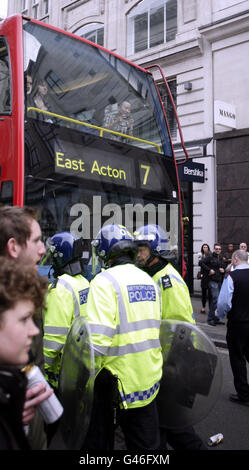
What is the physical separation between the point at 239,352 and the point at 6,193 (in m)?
3.16

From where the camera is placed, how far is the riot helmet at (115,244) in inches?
103

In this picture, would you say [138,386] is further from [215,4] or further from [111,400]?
[215,4]

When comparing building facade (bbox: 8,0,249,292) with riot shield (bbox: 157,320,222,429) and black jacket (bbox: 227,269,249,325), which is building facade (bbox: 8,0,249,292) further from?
riot shield (bbox: 157,320,222,429)

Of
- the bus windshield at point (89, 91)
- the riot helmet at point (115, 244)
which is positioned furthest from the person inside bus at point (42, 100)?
the riot helmet at point (115, 244)

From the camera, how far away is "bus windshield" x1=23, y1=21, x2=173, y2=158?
16.2 feet

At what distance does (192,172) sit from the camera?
1181 centimetres

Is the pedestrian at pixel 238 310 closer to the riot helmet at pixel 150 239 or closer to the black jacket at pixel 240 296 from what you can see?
the black jacket at pixel 240 296

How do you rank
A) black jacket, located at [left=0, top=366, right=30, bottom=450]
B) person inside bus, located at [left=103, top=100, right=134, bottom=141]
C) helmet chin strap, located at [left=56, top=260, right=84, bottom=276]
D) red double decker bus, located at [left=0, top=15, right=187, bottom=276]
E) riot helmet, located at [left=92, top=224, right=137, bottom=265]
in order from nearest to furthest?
black jacket, located at [left=0, top=366, right=30, bottom=450] → riot helmet, located at [left=92, top=224, right=137, bottom=265] → helmet chin strap, located at [left=56, top=260, right=84, bottom=276] → red double decker bus, located at [left=0, top=15, right=187, bottom=276] → person inside bus, located at [left=103, top=100, right=134, bottom=141]

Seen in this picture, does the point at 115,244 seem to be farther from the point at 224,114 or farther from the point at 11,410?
the point at 224,114

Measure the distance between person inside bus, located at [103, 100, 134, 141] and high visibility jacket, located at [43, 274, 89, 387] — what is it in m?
2.88

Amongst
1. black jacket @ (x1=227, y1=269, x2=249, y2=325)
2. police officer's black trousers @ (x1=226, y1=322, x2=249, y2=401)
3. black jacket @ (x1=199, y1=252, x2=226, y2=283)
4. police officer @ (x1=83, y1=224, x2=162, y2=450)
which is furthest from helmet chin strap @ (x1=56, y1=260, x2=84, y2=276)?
black jacket @ (x1=199, y1=252, x2=226, y2=283)

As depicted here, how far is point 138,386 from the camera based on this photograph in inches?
94.7

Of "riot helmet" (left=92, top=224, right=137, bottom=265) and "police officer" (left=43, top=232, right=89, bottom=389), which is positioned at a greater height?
"riot helmet" (left=92, top=224, right=137, bottom=265)

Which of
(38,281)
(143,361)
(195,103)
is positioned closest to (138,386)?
(143,361)
